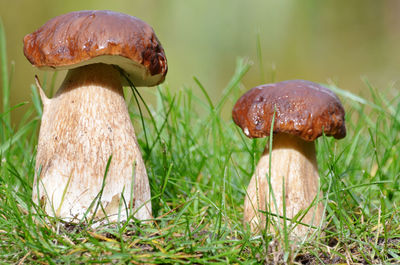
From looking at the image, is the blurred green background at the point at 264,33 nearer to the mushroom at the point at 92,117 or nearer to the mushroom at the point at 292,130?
the mushroom at the point at 292,130

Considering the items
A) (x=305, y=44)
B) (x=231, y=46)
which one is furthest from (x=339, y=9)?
(x=231, y=46)

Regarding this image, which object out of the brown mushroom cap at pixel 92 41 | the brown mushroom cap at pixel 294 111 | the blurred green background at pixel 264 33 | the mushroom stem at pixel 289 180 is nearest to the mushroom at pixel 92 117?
the brown mushroom cap at pixel 92 41

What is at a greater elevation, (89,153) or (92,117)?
(92,117)

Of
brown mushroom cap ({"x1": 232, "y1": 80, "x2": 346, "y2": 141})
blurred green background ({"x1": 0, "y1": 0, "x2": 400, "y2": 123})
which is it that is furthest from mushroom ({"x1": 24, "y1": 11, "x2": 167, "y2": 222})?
blurred green background ({"x1": 0, "y1": 0, "x2": 400, "y2": 123})

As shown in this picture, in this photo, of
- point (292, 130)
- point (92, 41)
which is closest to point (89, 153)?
point (92, 41)

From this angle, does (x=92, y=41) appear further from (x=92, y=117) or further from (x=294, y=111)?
(x=294, y=111)

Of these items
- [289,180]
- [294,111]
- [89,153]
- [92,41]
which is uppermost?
[92,41]
